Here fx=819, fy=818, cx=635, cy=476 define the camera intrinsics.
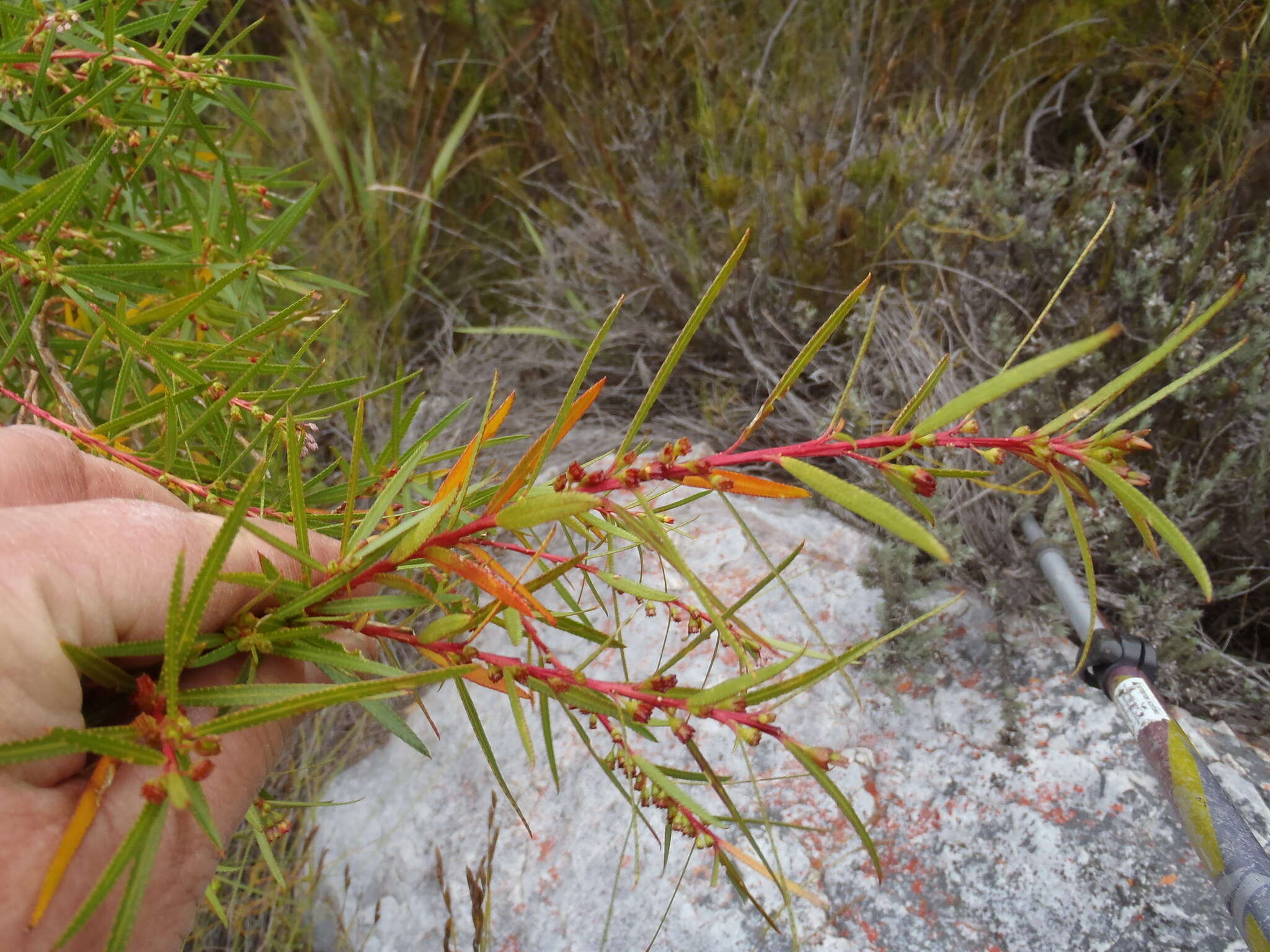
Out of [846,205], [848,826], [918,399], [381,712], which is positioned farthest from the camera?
[846,205]

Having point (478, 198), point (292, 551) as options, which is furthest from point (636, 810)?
point (478, 198)

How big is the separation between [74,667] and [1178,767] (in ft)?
2.04

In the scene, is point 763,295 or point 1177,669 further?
point 763,295

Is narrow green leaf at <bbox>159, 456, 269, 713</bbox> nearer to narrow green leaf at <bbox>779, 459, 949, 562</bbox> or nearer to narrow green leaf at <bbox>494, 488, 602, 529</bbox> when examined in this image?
narrow green leaf at <bbox>494, 488, 602, 529</bbox>

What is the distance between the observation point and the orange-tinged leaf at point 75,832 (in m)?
0.39

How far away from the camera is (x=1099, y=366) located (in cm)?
144

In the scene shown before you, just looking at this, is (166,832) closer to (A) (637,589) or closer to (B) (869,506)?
(A) (637,589)

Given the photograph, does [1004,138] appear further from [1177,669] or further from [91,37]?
[91,37]

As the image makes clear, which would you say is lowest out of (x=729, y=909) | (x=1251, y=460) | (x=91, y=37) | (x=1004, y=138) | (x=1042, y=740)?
(x=729, y=909)

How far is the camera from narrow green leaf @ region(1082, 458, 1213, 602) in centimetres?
36

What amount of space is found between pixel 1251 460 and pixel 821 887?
0.99 m

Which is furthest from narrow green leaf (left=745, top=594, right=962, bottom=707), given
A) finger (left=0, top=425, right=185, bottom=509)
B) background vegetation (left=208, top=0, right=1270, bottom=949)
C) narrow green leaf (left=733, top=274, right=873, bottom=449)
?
background vegetation (left=208, top=0, right=1270, bottom=949)

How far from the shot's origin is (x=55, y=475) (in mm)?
617

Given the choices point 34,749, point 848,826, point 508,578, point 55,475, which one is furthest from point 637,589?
point 848,826
